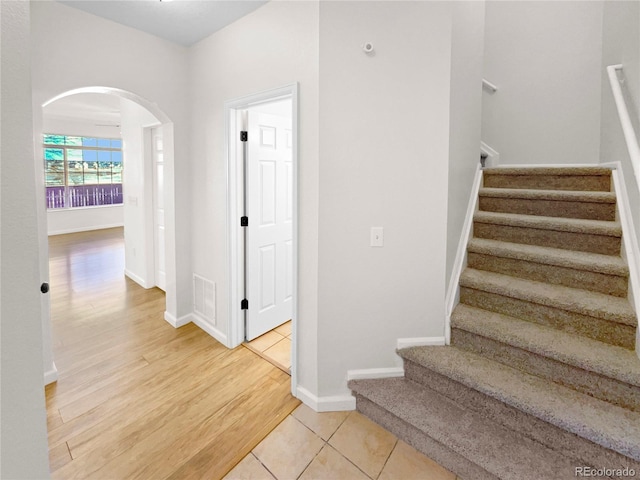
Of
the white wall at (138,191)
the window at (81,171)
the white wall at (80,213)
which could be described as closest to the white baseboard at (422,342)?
the white wall at (138,191)

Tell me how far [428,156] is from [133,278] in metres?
4.42

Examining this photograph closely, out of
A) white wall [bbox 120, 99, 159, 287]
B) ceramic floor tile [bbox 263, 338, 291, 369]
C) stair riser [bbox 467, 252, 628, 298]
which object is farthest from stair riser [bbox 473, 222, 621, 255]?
white wall [bbox 120, 99, 159, 287]

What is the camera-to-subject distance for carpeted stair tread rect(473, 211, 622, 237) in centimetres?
213

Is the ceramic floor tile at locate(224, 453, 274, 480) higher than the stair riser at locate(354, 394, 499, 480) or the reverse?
the reverse

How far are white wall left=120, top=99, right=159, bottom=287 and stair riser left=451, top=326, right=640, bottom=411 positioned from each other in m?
3.85

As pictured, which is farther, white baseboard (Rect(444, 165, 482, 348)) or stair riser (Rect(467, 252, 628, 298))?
white baseboard (Rect(444, 165, 482, 348))

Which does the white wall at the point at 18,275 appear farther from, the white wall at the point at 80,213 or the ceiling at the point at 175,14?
the white wall at the point at 80,213

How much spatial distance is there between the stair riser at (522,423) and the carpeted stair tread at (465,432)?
0.11 ft

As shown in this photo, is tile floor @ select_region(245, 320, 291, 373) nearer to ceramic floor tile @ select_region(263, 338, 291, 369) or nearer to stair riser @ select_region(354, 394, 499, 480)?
ceramic floor tile @ select_region(263, 338, 291, 369)

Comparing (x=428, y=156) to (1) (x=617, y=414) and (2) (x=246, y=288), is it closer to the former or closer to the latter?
(1) (x=617, y=414)

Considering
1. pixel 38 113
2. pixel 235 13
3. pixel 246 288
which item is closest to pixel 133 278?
pixel 246 288

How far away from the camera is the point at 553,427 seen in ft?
5.15

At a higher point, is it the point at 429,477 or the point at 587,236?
the point at 587,236

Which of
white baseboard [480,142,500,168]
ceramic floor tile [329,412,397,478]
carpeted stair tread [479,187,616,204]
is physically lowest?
ceramic floor tile [329,412,397,478]
